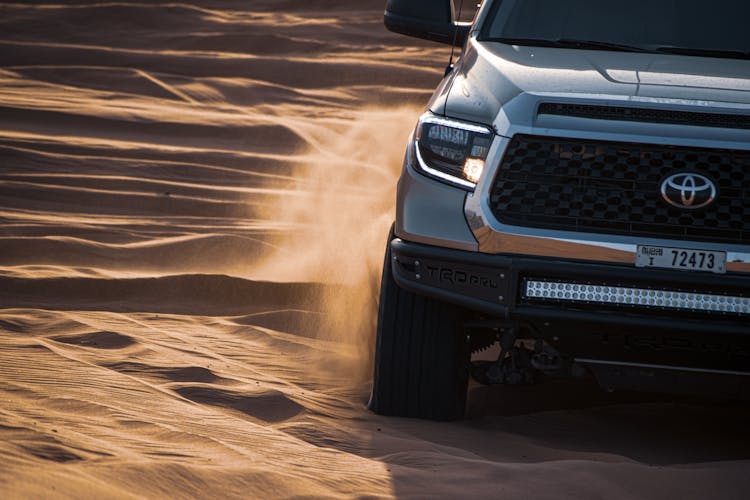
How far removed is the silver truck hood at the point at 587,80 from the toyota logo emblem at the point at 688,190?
0.30 metres

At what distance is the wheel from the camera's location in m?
4.38

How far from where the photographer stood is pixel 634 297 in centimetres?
383

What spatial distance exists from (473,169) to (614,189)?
1.62 ft

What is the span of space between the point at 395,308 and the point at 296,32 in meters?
18.2

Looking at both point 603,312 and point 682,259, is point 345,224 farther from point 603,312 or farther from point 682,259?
point 682,259

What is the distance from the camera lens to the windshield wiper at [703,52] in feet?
15.8

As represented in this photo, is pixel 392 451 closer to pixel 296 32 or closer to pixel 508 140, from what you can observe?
pixel 508 140

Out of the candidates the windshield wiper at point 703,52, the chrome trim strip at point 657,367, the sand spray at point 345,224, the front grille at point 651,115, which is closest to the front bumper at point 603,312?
the chrome trim strip at point 657,367

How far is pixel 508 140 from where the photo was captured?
3.98 meters

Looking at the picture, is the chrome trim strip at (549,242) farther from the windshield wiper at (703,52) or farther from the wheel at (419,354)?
the windshield wiper at (703,52)

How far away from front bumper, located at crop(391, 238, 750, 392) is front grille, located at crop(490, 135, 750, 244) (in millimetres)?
148

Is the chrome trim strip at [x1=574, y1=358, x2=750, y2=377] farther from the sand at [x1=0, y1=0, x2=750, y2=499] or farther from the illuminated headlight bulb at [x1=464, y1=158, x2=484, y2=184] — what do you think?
the illuminated headlight bulb at [x1=464, y1=158, x2=484, y2=184]

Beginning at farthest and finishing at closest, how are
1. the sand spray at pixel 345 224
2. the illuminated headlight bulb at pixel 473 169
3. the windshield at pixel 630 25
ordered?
1. the sand spray at pixel 345 224
2. the windshield at pixel 630 25
3. the illuminated headlight bulb at pixel 473 169

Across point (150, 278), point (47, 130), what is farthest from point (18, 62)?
point (150, 278)
